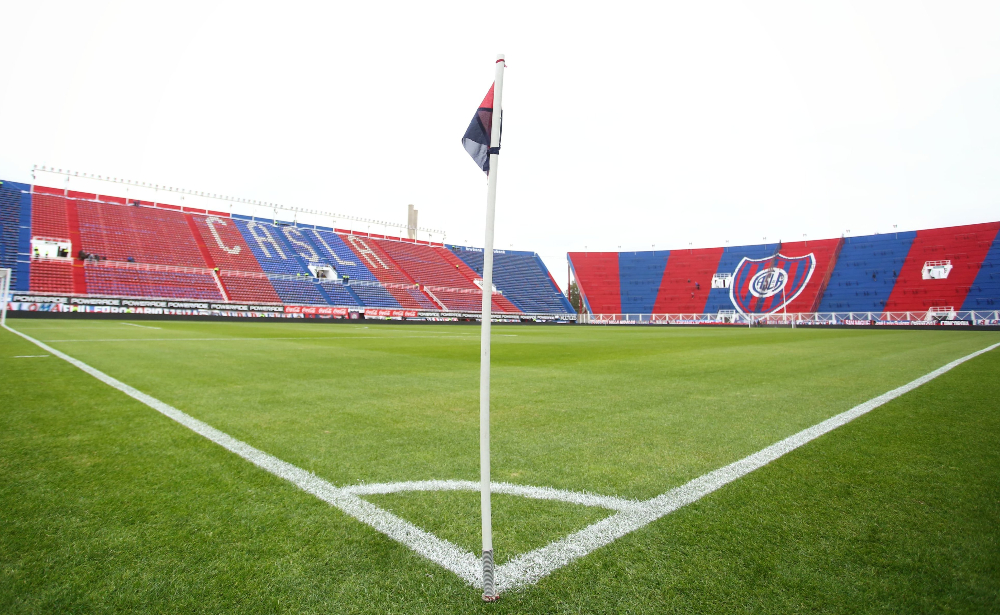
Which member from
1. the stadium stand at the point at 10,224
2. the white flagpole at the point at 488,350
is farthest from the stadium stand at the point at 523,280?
the white flagpole at the point at 488,350

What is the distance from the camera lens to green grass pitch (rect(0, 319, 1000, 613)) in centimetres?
166

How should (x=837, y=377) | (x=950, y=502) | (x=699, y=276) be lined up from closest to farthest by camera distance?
(x=950, y=502) < (x=837, y=377) < (x=699, y=276)

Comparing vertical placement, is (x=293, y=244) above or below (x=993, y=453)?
above

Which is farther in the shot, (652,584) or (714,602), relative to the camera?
(652,584)

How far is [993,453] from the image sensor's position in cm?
326

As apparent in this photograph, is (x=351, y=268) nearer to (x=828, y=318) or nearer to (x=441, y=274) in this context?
(x=441, y=274)

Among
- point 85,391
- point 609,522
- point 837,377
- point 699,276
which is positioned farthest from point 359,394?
point 699,276

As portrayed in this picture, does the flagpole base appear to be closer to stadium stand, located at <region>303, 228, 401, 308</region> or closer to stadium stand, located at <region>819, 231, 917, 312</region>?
stadium stand, located at <region>303, 228, 401, 308</region>

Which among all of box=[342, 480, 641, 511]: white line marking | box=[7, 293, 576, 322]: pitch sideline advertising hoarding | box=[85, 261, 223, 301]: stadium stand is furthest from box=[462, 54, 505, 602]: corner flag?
box=[85, 261, 223, 301]: stadium stand

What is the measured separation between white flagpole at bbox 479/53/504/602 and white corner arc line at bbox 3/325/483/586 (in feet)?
0.43

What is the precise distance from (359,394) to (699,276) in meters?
57.2

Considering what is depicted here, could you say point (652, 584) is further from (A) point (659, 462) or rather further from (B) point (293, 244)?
(B) point (293, 244)

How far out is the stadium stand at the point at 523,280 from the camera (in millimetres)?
59906

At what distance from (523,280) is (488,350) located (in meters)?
61.6
